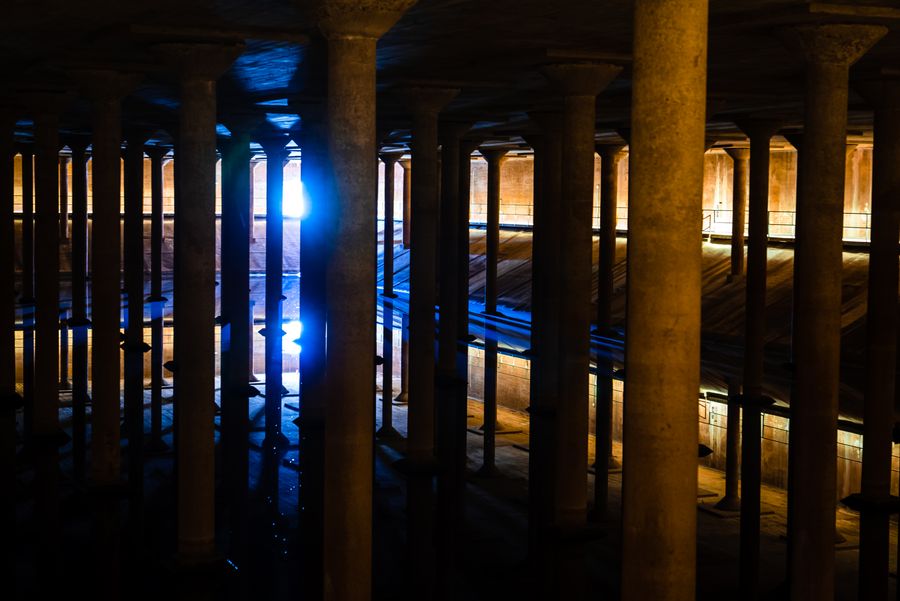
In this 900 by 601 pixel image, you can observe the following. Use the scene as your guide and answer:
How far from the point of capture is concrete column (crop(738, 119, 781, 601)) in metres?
17.1

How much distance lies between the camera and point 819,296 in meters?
11.5

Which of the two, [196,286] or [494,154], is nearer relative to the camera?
[196,286]

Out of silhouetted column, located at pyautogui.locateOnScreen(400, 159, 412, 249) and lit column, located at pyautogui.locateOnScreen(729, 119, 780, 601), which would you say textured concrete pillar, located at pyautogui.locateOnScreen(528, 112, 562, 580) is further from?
silhouetted column, located at pyautogui.locateOnScreen(400, 159, 412, 249)

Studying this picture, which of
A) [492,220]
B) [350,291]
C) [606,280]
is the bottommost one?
[606,280]

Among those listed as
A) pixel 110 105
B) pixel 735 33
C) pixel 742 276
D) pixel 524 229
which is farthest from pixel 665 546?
pixel 524 229

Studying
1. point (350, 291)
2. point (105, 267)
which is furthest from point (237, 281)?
point (350, 291)

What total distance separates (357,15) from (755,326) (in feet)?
44.2

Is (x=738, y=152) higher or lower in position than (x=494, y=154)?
lower

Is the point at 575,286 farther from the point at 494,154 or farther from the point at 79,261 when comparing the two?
the point at 494,154

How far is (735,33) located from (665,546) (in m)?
7.14

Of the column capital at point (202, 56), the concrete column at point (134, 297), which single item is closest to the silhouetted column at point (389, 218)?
the concrete column at point (134, 297)

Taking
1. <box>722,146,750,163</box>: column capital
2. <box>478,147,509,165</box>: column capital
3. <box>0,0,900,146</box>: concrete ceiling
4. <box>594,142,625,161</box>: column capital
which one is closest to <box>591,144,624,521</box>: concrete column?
<box>594,142,625,161</box>: column capital

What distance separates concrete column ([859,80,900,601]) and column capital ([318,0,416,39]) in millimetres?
8338

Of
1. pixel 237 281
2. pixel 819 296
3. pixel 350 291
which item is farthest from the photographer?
pixel 237 281
